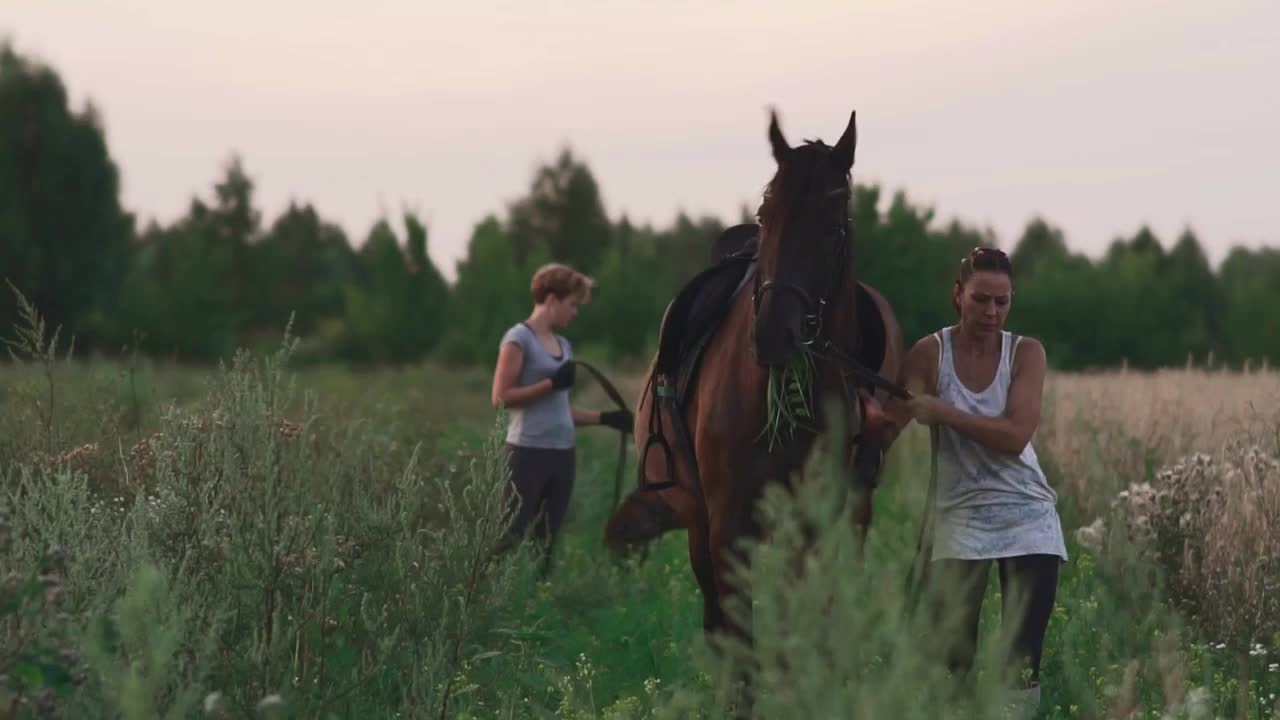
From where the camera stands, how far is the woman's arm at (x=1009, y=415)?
5.66 m

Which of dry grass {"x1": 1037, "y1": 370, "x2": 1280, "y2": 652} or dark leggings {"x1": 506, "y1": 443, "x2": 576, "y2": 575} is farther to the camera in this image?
dark leggings {"x1": 506, "y1": 443, "x2": 576, "y2": 575}

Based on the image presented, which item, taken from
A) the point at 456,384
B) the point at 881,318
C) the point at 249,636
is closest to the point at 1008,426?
the point at 881,318

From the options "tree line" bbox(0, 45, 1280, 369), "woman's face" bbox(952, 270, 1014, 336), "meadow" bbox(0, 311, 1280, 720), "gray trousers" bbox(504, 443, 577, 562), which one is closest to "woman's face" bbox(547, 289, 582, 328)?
"gray trousers" bbox(504, 443, 577, 562)

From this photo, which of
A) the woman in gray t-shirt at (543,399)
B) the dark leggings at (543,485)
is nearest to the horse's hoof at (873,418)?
the woman in gray t-shirt at (543,399)

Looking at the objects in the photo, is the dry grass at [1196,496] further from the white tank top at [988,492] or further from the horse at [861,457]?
the horse at [861,457]

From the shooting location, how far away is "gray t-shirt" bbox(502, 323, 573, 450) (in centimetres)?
946

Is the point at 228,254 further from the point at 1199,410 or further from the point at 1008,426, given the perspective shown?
the point at 1008,426

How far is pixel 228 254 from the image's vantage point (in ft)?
227

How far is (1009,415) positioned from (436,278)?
195 feet

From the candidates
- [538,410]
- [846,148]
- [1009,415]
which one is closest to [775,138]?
[846,148]

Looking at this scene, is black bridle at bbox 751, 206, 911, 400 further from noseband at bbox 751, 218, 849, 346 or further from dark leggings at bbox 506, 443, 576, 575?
dark leggings at bbox 506, 443, 576, 575

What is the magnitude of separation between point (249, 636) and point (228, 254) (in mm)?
66650

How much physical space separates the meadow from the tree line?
139 feet

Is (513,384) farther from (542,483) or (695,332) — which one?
(695,332)
